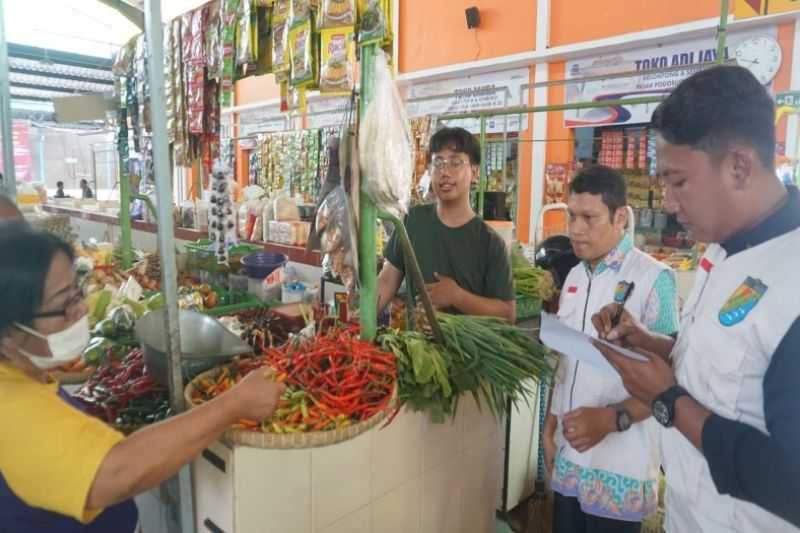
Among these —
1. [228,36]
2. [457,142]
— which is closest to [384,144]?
[457,142]

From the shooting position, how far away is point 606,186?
1.96 metres

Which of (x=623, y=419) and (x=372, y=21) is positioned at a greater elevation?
(x=372, y=21)

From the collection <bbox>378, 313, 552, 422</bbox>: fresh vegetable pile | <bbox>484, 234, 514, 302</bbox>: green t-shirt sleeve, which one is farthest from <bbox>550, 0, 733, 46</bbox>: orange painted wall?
<bbox>378, 313, 552, 422</bbox>: fresh vegetable pile

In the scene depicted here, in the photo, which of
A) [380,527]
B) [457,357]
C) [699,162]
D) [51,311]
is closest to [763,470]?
[699,162]

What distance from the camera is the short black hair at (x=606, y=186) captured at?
1953mm

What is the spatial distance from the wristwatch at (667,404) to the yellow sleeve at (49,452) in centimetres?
110

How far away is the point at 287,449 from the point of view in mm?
1461

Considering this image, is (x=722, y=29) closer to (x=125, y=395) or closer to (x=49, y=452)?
(x=125, y=395)

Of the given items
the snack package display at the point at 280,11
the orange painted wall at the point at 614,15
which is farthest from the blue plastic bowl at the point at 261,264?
the orange painted wall at the point at 614,15

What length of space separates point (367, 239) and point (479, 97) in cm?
623

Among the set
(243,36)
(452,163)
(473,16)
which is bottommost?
(452,163)

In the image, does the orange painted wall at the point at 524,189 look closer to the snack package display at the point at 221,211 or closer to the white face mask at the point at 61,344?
the snack package display at the point at 221,211

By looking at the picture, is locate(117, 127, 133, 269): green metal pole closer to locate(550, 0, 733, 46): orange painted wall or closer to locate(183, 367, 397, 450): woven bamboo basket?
locate(183, 367, 397, 450): woven bamboo basket

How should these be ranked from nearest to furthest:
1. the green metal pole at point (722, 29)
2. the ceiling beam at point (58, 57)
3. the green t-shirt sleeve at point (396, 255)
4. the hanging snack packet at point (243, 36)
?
the hanging snack packet at point (243, 36)
the green t-shirt sleeve at point (396, 255)
the green metal pole at point (722, 29)
the ceiling beam at point (58, 57)
